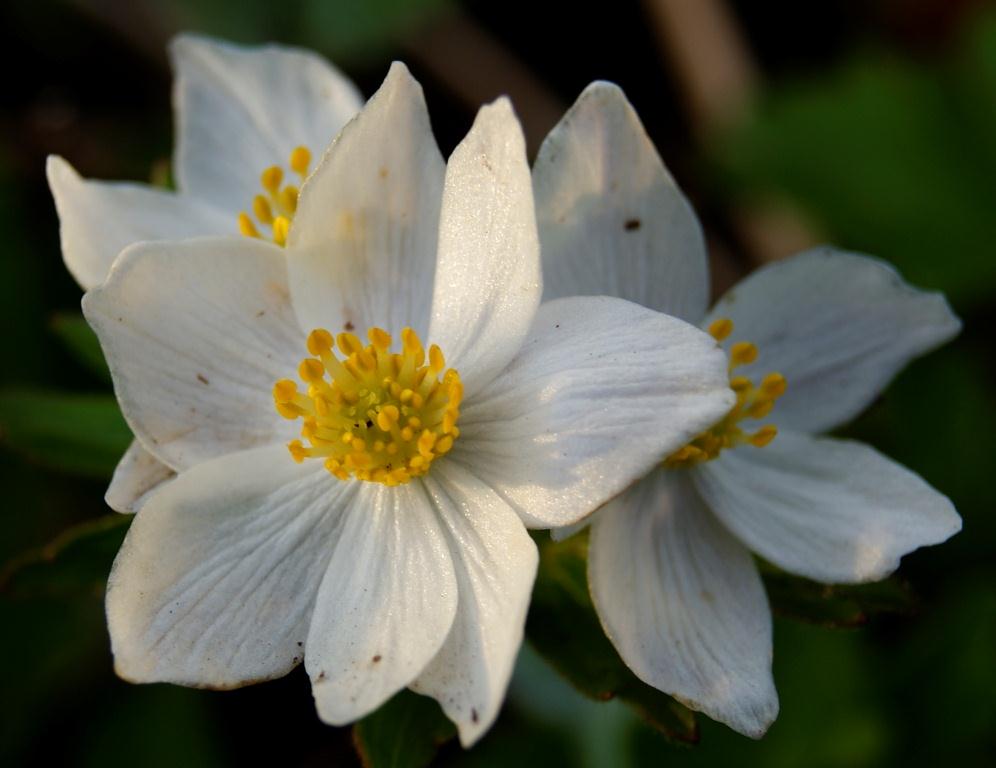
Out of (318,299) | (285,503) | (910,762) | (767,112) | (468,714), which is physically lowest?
(910,762)

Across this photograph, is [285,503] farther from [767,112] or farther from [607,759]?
[767,112]

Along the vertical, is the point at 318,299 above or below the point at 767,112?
above

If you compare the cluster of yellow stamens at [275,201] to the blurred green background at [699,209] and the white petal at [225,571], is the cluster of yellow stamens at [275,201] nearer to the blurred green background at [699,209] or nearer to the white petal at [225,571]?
the white petal at [225,571]

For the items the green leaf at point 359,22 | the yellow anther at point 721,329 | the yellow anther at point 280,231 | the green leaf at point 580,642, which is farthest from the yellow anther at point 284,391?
the green leaf at point 359,22

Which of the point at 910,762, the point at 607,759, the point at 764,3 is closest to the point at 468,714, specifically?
the point at 607,759

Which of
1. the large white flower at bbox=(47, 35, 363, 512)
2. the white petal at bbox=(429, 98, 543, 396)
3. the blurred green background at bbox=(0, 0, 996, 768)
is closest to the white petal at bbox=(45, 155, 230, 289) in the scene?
the large white flower at bbox=(47, 35, 363, 512)

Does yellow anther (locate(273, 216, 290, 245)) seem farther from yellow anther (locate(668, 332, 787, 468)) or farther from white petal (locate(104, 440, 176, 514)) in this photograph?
yellow anther (locate(668, 332, 787, 468))
